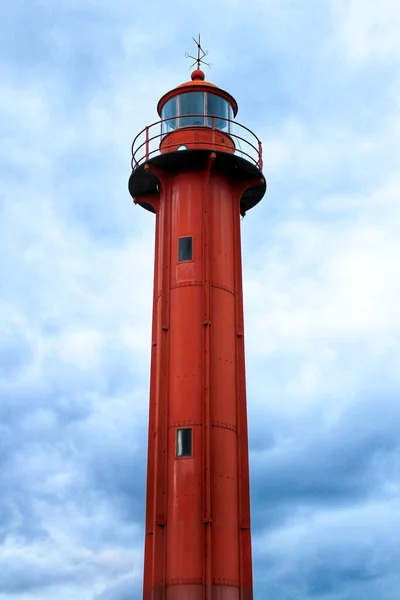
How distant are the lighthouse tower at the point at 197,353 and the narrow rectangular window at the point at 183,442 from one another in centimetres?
4

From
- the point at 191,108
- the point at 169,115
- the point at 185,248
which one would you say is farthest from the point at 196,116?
the point at 185,248

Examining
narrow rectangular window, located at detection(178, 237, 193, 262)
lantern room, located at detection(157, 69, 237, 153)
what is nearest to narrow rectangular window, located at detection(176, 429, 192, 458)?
narrow rectangular window, located at detection(178, 237, 193, 262)

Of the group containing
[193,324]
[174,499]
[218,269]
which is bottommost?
[174,499]

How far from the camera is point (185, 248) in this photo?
Result: 31.0 m

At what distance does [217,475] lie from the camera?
27.7 m

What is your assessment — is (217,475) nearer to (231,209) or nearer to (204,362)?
(204,362)

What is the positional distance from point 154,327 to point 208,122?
8.73m

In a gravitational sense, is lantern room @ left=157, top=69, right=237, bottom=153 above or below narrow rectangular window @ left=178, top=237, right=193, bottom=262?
above

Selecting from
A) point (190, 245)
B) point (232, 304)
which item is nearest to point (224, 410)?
point (232, 304)

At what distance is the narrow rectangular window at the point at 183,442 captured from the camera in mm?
28000

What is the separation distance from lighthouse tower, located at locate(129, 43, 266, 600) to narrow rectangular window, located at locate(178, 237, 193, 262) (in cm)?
4

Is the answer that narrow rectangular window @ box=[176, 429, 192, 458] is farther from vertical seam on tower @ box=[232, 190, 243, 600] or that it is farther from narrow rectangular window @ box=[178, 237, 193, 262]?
narrow rectangular window @ box=[178, 237, 193, 262]

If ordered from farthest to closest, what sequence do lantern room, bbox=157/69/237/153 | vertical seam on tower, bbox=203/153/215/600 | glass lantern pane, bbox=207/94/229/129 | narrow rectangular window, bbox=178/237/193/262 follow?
glass lantern pane, bbox=207/94/229/129, lantern room, bbox=157/69/237/153, narrow rectangular window, bbox=178/237/193/262, vertical seam on tower, bbox=203/153/215/600

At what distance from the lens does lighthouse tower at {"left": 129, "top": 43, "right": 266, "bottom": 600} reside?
26.9 metres
